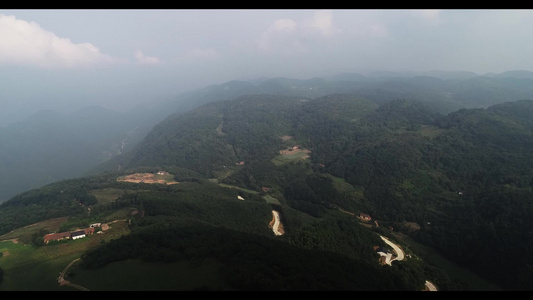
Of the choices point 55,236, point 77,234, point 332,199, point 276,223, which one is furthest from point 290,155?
point 55,236

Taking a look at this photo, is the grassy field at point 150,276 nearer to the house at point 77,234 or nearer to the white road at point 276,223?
the house at point 77,234

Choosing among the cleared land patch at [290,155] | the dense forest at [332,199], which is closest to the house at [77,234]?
the dense forest at [332,199]

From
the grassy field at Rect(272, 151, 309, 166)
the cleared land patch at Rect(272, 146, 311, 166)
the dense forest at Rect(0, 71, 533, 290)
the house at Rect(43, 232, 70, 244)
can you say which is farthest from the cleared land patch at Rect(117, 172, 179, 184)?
the house at Rect(43, 232, 70, 244)

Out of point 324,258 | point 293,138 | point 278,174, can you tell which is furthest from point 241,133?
point 324,258

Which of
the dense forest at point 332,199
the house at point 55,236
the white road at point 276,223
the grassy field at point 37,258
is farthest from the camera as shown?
the white road at point 276,223

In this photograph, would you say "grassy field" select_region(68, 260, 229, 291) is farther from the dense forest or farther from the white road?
the white road

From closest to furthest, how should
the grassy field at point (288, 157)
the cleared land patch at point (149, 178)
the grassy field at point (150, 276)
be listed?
the grassy field at point (150, 276), the cleared land patch at point (149, 178), the grassy field at point (288, 157)

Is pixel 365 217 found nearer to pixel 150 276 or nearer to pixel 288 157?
pixel 288 157
